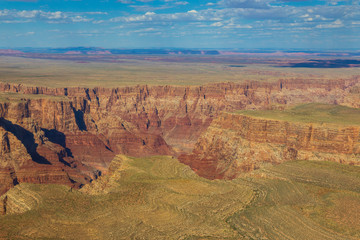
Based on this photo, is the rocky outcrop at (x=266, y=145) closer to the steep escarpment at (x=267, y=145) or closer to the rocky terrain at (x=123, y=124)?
the steep escarpment at (x=267, y=145)

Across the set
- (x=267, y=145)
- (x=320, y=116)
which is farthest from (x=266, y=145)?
(x=320, y=116)

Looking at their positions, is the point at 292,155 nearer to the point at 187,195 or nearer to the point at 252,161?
the point at 252,161

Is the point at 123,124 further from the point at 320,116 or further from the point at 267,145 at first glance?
the point at 320,116

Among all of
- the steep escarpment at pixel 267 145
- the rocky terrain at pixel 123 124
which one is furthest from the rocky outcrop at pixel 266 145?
the rocky terrain at pixel 123 124

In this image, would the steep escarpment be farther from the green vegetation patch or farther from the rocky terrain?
the green vegetation patch

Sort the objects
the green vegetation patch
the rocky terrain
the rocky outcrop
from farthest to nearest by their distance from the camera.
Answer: the green vegetation patch < the rocky terrain < the rocky outcrop

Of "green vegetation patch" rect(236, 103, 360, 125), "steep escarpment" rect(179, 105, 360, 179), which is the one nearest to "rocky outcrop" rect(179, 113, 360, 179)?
"steep escarpment" rect(179, 105, 360, 179)

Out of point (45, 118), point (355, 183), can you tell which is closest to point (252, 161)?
point (355, 183)
